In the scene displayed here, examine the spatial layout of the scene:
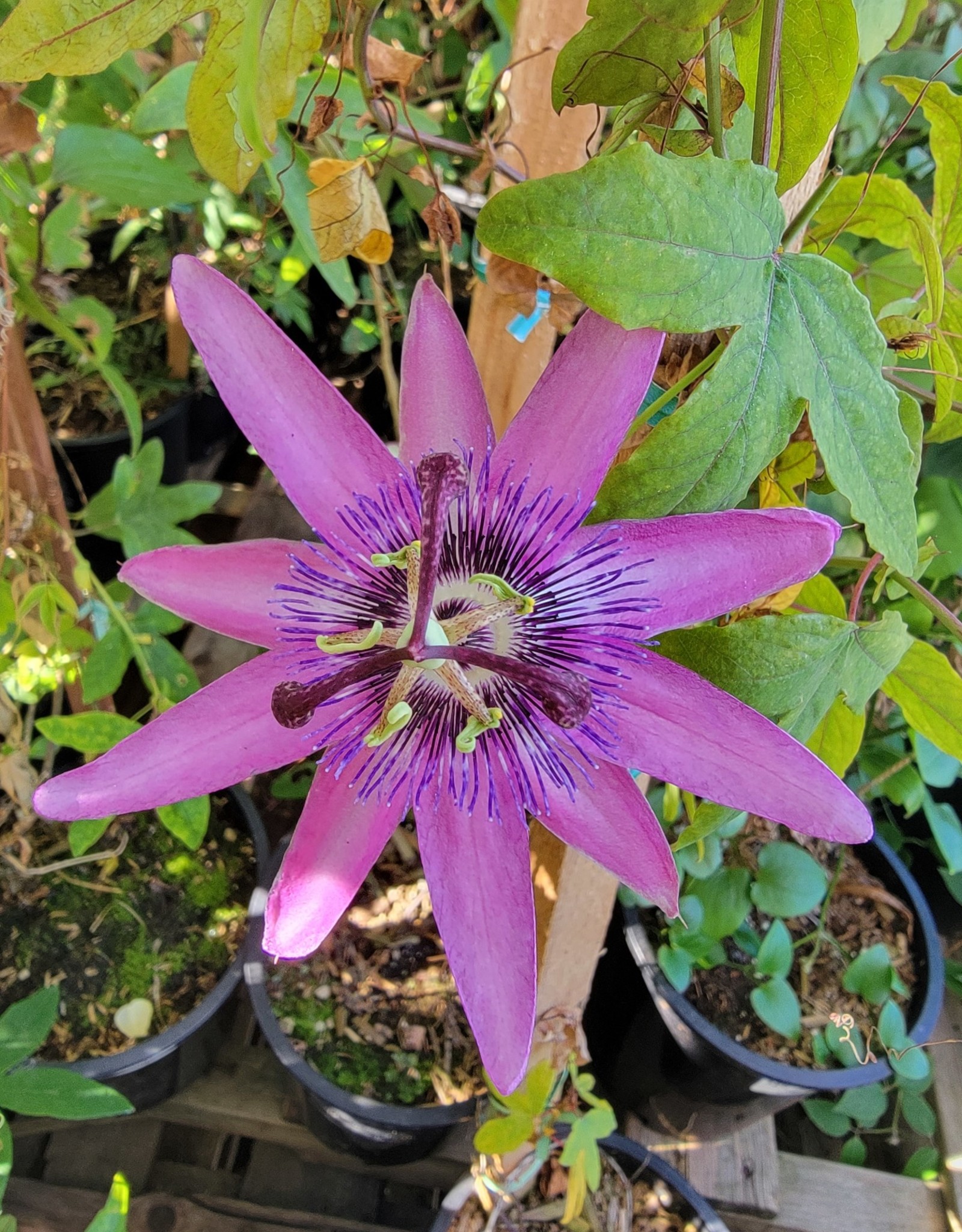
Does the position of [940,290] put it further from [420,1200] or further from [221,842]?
[420,1200]

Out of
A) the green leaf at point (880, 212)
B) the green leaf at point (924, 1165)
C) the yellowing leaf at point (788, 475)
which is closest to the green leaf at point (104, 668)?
the yellowing leaf at point (788, 475)

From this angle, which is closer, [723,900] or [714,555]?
[714,555]

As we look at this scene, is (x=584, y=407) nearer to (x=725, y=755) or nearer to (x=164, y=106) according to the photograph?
(x=725, y=755)

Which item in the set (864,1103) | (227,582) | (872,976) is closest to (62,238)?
(227,582)

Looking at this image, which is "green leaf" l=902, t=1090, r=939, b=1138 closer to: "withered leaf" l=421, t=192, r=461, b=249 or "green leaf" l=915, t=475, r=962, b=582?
"green leaf" l=915, t=475, r=962, b=582

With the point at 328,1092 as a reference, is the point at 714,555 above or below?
above
